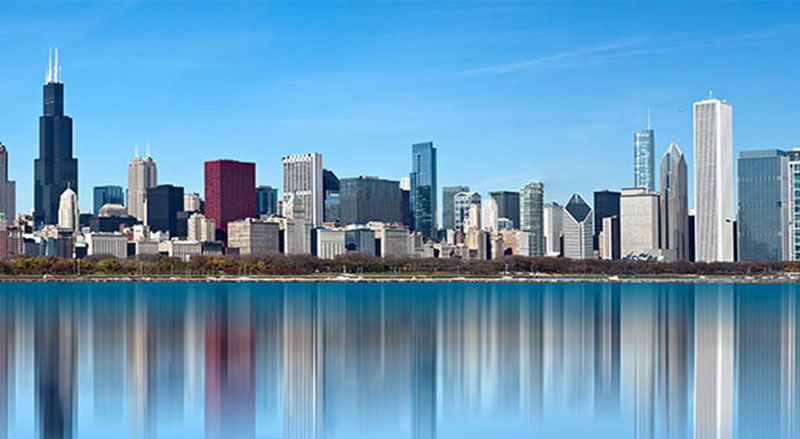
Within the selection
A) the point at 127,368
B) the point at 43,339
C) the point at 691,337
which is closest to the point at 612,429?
the point at 127,368

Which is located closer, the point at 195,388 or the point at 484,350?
the point at 195,388

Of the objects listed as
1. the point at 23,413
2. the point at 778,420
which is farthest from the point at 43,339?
the point at 778,420

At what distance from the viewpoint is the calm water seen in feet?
87.3

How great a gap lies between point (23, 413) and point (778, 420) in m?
19.7

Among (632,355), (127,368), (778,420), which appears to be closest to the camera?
(778,420)

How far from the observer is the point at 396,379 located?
34312 mm

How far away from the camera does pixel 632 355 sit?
41.2 m

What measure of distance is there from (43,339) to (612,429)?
1175 inches

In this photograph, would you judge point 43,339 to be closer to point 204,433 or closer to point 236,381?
point 236,381

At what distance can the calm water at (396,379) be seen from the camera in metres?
26.6

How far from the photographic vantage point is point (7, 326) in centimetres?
5488

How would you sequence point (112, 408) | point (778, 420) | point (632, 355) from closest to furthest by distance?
point (778, 420) < point (112, 408) < point (632, 355)

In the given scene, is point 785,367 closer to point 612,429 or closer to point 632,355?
point 632,355

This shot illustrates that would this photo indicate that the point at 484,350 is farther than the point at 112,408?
Yes
